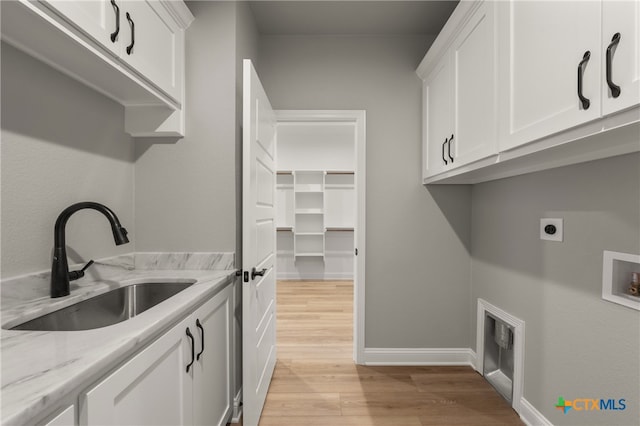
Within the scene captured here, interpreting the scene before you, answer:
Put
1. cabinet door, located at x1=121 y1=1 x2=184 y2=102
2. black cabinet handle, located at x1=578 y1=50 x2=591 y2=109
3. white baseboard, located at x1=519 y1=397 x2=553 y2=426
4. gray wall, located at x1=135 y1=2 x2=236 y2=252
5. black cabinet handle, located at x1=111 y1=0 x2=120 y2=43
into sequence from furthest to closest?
1. gray wall, located at x1=135 y1=2 x2=236 y2=252
2. white baseboard, located at x1=519 y1=397 x2=553 y2=426
3. cabinet door, located at x1=121 y1=1 x2=184 y2=102
4. black cabinet handle, located at x1=111 y1=0 x2=120 y2=43
5. black cabinet handle, located at x1=578 y1=50 x2=591 y2=109

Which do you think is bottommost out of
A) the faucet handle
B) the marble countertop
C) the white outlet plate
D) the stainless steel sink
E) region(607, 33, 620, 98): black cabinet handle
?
the stainless steel sink

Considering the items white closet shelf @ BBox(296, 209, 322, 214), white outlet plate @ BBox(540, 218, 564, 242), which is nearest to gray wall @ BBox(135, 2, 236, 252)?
white outlet plate @ BBox(540, 218, 564, 242)

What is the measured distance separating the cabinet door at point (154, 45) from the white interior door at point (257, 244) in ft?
1.38

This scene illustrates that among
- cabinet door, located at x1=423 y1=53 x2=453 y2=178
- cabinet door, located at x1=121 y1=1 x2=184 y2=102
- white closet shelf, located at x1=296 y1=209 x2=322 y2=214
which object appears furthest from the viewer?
white closet shelf, located at x1=296 y1=209 x2=322 y2=214

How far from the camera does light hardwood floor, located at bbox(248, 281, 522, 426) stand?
1788 mm

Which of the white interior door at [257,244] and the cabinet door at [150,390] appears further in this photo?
the white interior door at [257,244]

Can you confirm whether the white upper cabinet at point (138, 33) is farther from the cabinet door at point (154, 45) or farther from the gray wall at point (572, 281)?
the gray wall at point (572, 281)

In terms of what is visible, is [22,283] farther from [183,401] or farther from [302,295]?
[302,295]

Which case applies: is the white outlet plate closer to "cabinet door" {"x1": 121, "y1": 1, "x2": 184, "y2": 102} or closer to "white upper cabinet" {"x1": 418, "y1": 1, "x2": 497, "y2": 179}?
"white upper cabinet" {"x1": 418, "y1": 1, "x2": 497, "y2": 179}

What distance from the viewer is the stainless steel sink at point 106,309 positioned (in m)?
1.06

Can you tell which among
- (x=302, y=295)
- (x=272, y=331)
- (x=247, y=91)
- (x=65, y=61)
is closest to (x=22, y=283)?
(x=65, y=61)

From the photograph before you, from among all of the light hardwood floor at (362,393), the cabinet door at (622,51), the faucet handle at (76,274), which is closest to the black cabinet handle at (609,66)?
the cabinet door at (622,51)

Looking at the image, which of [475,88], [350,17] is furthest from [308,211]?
[475,88]

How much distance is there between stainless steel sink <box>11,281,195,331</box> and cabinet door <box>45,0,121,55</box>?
3.26 ft
